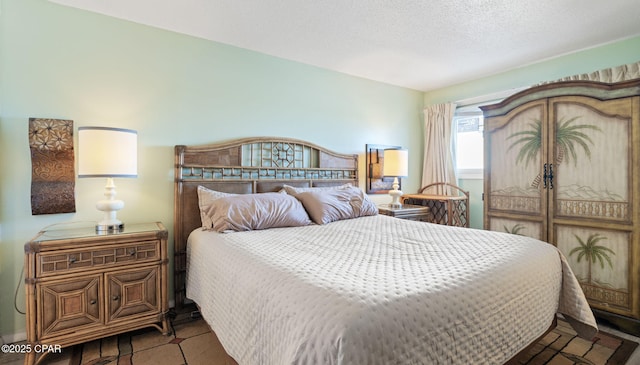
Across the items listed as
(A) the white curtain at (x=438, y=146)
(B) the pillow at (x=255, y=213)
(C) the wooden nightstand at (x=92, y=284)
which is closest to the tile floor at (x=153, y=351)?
(C) the wooden nightstand at (x=92, y=284)

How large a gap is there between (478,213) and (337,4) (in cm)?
301

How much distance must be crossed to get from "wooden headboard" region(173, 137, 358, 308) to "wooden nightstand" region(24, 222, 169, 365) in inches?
15.7

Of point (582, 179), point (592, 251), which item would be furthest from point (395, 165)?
point (592, 251)

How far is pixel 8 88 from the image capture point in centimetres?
201

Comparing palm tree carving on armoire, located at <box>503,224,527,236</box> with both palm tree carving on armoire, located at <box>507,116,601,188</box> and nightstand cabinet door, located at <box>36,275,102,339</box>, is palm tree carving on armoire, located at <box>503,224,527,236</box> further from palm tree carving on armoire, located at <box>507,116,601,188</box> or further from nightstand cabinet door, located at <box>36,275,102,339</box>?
nightstand cabinet door, located at <box>36,275,102,339</box>

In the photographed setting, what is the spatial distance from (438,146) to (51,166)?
13.1ft

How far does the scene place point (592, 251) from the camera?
Result: 2.45m

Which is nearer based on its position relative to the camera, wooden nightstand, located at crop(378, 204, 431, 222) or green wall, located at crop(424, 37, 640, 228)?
green wall, located at crop(424, 37, 640, 228)

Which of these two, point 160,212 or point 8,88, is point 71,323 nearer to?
point 160,212

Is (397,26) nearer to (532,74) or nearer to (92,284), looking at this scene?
(532,74)

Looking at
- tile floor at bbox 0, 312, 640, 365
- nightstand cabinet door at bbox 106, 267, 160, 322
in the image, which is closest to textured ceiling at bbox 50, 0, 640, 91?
nightstand cabinet door at bbox 106, 267, 160, 322

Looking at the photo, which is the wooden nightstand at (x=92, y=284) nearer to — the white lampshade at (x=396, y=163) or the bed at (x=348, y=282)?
the bed at (x=348, y=282)

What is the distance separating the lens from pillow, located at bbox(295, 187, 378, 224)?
8.45 feet

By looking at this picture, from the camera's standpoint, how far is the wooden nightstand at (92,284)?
172 cm
